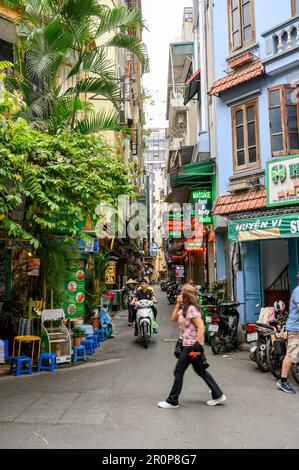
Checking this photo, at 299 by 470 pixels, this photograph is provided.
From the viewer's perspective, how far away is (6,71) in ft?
36.8

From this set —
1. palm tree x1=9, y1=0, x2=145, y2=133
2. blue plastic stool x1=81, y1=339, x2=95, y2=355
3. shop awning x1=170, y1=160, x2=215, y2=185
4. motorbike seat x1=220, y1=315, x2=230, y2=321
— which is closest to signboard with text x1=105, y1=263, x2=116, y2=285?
shop awning x1=170, y1=160, x2=215, y2=185

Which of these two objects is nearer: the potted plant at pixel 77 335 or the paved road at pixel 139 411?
the paved road at pixel 139 411

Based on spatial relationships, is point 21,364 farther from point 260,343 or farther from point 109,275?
point 109,275

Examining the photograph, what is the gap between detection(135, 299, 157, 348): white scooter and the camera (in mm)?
11484

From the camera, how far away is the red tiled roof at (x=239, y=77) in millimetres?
11836

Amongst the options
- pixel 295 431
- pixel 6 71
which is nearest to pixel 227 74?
pixel 6 71

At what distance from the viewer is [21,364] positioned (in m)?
8.54

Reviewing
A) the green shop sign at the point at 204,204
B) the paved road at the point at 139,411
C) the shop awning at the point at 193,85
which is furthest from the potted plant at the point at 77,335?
the shop awning at the point at 193,85

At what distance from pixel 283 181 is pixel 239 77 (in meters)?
3.72

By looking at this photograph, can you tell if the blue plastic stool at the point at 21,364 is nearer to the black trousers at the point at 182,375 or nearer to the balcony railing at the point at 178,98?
the black trousers at the point at 182,375

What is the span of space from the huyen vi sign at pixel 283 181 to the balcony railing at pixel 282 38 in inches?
120

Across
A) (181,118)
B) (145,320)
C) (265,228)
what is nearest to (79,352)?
(145,320)
